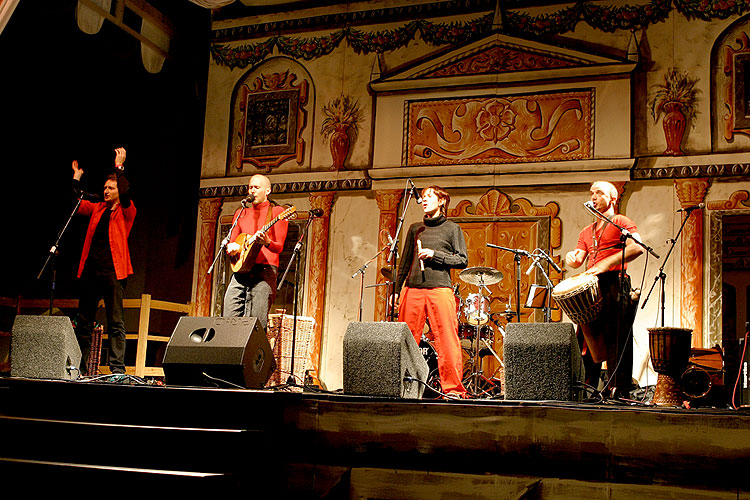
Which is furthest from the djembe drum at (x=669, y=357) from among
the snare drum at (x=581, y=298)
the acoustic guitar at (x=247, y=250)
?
the acoustic guitar at (x=247, y=250)

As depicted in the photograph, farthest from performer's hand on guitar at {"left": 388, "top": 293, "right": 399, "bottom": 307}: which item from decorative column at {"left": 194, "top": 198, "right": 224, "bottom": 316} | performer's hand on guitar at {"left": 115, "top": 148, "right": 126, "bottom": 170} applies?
decorative column at {"left": 194, "top": 198, "right": 224, "bottom": 316}

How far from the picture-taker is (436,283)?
5398 millimetres

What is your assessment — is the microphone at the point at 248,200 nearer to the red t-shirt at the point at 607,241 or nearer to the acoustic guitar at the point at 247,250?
the acoustic guitar at the point at 247,250

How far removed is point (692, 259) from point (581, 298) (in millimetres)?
3453

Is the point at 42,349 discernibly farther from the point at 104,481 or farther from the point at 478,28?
the point at 478,28

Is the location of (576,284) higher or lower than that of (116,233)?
lower

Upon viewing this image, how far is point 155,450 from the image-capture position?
3.82m

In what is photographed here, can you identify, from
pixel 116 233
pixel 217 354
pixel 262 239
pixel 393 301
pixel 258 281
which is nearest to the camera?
pixel 217 354

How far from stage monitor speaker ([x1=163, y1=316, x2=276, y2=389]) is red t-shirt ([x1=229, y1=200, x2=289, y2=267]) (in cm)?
117

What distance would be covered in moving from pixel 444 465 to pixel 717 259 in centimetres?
530

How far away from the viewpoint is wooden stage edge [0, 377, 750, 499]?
10.8 feet

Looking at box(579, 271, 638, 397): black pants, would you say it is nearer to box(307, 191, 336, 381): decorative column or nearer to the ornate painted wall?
the ornate painted wall

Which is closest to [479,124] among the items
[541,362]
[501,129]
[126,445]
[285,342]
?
[501,129]

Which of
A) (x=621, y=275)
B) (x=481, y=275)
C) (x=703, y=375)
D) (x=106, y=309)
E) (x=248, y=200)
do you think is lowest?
(x=703, y=375)
